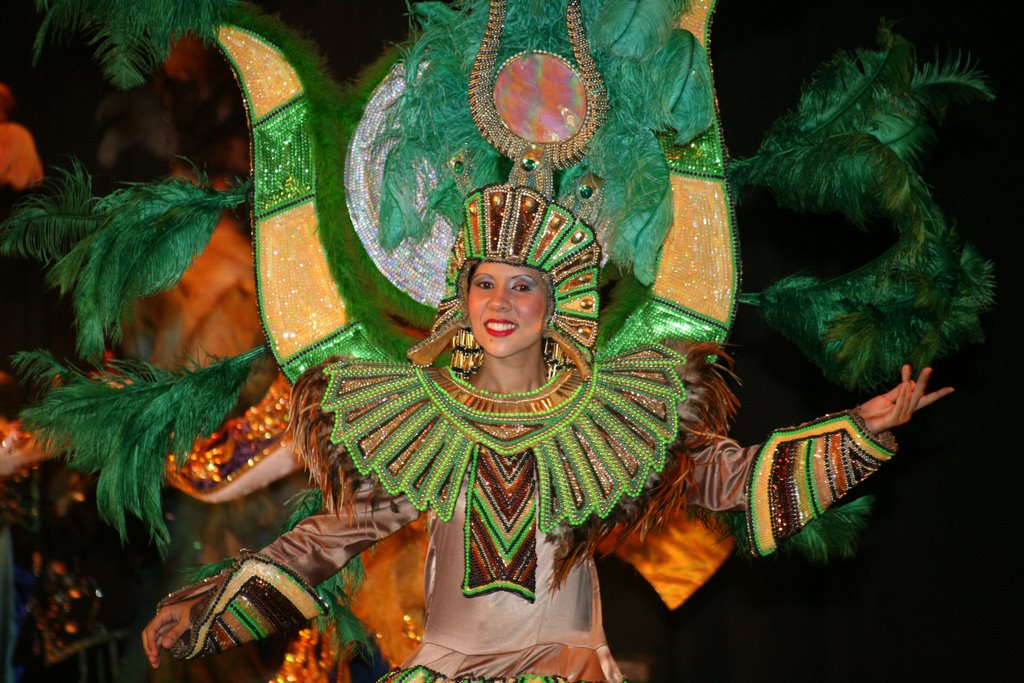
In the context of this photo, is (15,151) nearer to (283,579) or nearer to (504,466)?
(283,579)

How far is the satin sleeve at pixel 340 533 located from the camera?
254 centimetres

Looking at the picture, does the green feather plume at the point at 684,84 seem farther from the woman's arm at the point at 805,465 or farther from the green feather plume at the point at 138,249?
the green feather plume at the point at 138,249

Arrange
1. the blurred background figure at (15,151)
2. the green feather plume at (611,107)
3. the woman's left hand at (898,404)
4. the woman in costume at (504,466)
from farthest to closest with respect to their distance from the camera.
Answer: the blurred background figure at (15,151), the green feather plume at (611,107), the woman in costume at (504,466), the woman's left hand at (898,404)

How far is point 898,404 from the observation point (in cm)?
235

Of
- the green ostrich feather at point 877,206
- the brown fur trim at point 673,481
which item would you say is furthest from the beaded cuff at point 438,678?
the green ostrich feather at point 877,206

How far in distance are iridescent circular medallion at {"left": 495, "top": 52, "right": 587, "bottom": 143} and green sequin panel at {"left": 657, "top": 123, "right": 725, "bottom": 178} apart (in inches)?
8.5

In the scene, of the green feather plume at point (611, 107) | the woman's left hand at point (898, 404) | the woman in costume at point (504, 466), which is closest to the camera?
the woman's left hand at point (898, 404)

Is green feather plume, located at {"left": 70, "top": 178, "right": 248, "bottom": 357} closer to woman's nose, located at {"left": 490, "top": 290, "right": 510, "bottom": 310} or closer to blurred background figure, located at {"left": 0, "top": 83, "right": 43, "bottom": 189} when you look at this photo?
woman's nose, located at {"left": 490, "top": 290, "right": 510, "bottom": 310}

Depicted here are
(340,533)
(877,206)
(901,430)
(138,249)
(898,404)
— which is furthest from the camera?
(901,430)

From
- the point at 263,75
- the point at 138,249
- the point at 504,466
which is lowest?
the point at 504,466

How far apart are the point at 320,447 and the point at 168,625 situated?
465 millimetres

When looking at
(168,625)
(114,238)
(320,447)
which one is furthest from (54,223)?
(168,625)

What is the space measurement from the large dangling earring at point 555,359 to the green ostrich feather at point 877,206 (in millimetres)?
468

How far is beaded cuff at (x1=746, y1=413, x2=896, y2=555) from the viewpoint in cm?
240
